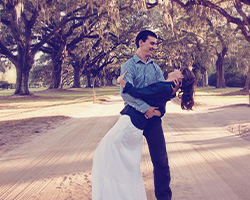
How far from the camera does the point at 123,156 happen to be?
271cm

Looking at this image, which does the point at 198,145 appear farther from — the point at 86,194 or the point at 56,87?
the point at 56,87

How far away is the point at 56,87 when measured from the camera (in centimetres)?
3581

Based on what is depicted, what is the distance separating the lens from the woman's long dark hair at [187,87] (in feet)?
10.0

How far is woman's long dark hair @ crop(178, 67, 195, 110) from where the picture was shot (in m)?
3.05

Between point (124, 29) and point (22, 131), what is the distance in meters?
25.9

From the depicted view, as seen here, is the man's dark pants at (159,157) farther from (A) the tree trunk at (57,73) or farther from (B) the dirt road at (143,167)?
(A) the tree trunk at (57,73)

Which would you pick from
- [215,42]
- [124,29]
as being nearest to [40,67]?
[124,29]

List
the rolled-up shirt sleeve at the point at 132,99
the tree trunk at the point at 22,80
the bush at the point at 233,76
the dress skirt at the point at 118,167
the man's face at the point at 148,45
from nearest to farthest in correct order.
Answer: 1. the dress skirt at the point at 118,167
2. the rolled-up shirt sleeve at the point at 132,99
3. the man's face at the point at 148,45
4. the tree trunk at the point at 22,80
5. the bush at the point at 233,76

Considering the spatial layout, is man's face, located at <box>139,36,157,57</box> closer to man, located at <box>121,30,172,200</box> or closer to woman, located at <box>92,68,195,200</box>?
man, located at <box>121,30,172,200</box>

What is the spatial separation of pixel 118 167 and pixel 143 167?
2151 millimetres

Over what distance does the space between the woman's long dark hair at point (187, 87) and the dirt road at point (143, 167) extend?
3.85ft

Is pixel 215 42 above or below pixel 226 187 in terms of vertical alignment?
above

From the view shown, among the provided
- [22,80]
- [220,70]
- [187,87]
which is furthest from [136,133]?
[220,70]

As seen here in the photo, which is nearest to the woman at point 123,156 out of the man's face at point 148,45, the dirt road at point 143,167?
the man's face at point 148,45
